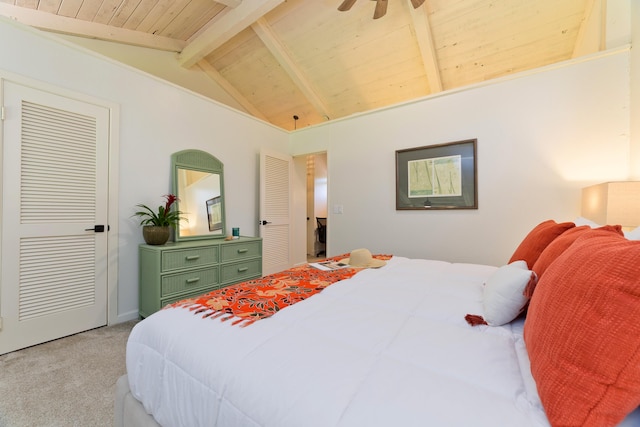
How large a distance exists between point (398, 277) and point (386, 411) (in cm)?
111

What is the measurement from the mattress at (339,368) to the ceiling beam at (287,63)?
11.7ft

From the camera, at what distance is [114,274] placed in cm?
251

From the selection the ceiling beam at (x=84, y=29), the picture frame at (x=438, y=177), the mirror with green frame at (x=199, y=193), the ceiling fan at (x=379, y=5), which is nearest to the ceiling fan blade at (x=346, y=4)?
the ceiling fan at (x=379, y=5)

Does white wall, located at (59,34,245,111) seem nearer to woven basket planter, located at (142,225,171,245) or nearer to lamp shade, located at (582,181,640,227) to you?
woven basket planter, located at (142,225,171,245)

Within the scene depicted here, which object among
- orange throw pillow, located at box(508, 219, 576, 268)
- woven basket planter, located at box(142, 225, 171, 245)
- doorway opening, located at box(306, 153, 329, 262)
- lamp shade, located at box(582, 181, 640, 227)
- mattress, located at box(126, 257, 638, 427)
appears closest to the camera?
mattress, located at box(126, 257, 638, 427)

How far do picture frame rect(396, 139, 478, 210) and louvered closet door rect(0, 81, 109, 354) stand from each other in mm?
3170

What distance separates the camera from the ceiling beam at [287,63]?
3408 mm

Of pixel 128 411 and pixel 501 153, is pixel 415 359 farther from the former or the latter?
pixel 501 153

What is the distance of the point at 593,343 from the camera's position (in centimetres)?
53

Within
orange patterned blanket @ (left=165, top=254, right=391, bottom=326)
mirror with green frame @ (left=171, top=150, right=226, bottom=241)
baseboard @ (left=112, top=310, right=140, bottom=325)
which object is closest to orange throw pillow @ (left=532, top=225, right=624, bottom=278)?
orange patterned blanket @ (left=165, top=254, right=391, bottom=326)

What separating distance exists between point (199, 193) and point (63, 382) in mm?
2014

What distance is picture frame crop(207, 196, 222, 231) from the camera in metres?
3.27

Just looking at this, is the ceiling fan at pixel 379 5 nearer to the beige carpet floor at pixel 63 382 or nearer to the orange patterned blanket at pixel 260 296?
the orange patterned blanket at pixel 260 296

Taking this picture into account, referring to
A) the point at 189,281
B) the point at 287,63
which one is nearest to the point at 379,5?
the point at 287,63
